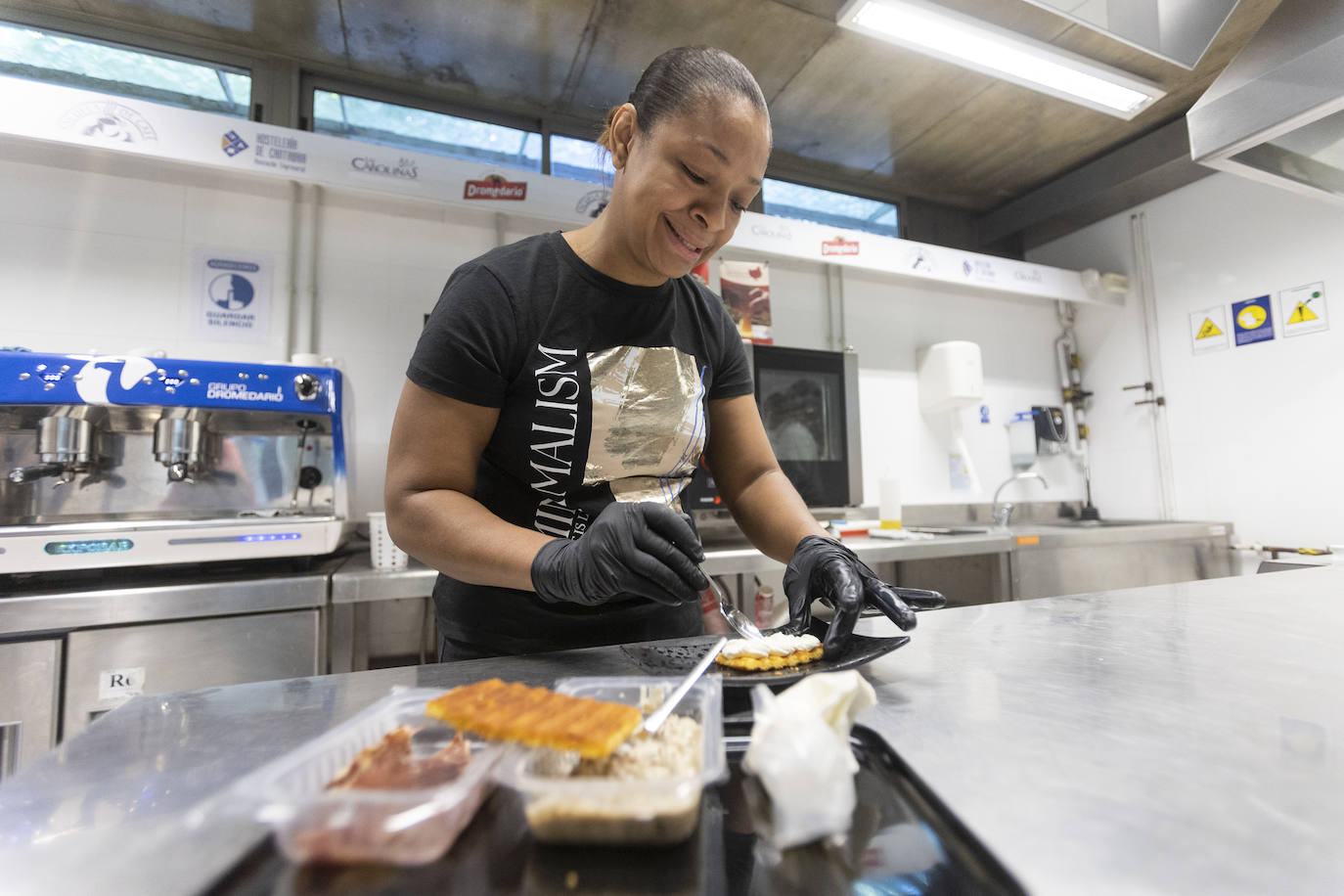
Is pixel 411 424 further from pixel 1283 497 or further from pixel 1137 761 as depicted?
pixel 1283 497

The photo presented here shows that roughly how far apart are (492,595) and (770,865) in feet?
2.31

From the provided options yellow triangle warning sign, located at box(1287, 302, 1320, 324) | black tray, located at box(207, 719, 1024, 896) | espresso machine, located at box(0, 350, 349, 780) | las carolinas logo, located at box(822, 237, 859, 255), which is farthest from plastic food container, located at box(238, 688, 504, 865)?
yellow triangle warning sign, located at box(1287, 302, 1320, 324)

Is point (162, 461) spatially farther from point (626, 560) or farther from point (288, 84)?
point (288, 84)

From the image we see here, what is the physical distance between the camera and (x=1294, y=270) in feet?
10.2

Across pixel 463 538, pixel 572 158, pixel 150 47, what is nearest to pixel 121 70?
pixel 150 47

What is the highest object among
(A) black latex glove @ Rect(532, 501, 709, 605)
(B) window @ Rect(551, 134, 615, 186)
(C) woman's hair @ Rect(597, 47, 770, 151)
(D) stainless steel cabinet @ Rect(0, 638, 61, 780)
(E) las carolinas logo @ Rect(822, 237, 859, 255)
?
(B) window @ Rect(551, 134, 615, 186)

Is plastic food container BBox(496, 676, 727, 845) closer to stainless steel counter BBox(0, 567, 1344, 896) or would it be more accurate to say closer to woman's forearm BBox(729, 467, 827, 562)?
stainless steel counter BBox(0, 567, 1344, 896)

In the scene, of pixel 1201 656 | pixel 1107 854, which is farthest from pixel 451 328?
pixel 1201 656

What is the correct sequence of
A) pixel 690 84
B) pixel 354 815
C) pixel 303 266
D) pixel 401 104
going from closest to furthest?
pixel 354 815 < pixel 690 84 < pixel 303 266 < pixel 401 104

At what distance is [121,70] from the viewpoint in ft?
8.16

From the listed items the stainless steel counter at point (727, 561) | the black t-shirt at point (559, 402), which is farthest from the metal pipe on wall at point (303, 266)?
the black t-shirt at point (559, 402)

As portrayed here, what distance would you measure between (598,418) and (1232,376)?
4.10 meters

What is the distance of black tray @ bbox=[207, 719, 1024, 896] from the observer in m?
0.34

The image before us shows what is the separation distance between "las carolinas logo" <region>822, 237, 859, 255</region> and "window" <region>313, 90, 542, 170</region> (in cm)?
159
